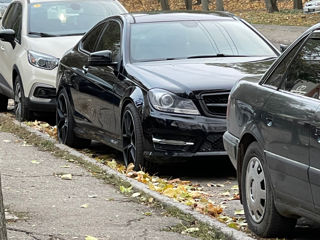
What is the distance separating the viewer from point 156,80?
394 inches

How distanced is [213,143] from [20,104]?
595 cm

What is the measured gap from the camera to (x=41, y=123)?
A: 14.8 m

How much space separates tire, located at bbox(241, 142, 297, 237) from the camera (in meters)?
6.85

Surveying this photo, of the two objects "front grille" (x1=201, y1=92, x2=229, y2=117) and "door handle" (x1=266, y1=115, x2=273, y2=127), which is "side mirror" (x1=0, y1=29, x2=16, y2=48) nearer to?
"front grille" (x1=201, y1=92, x2=229, y2=117)

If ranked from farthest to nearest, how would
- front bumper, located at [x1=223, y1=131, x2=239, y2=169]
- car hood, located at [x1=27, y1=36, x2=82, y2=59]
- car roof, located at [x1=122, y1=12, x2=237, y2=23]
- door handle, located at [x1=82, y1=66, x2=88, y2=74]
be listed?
1. car hood, located at [x1=27, y1=36, x2=82, y2=59]
2. door handle, located at [x1=82, y1=66, x2=88, y2=74]
3. car roof, located at [x1=122, y1=12, x2=237, y2=23]
4. front bumper, located at [x1=223, y1=131, x2=239, y2=169]

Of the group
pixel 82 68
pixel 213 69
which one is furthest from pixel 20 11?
pixel 213 69

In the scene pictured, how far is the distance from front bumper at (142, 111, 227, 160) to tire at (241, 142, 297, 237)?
2.23 metres

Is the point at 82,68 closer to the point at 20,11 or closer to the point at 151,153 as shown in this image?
the point at 151,153

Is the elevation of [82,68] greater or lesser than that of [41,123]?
greater

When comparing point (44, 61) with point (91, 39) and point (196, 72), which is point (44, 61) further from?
point (196, 72)

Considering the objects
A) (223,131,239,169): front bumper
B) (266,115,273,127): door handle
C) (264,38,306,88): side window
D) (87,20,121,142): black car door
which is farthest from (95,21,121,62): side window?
(266,115,273,127): door handle

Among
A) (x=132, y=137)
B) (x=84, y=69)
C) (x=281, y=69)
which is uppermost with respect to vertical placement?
(x=281, y=69)

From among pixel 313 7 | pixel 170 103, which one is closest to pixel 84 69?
pixel 170 103

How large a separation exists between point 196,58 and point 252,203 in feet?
13.1
